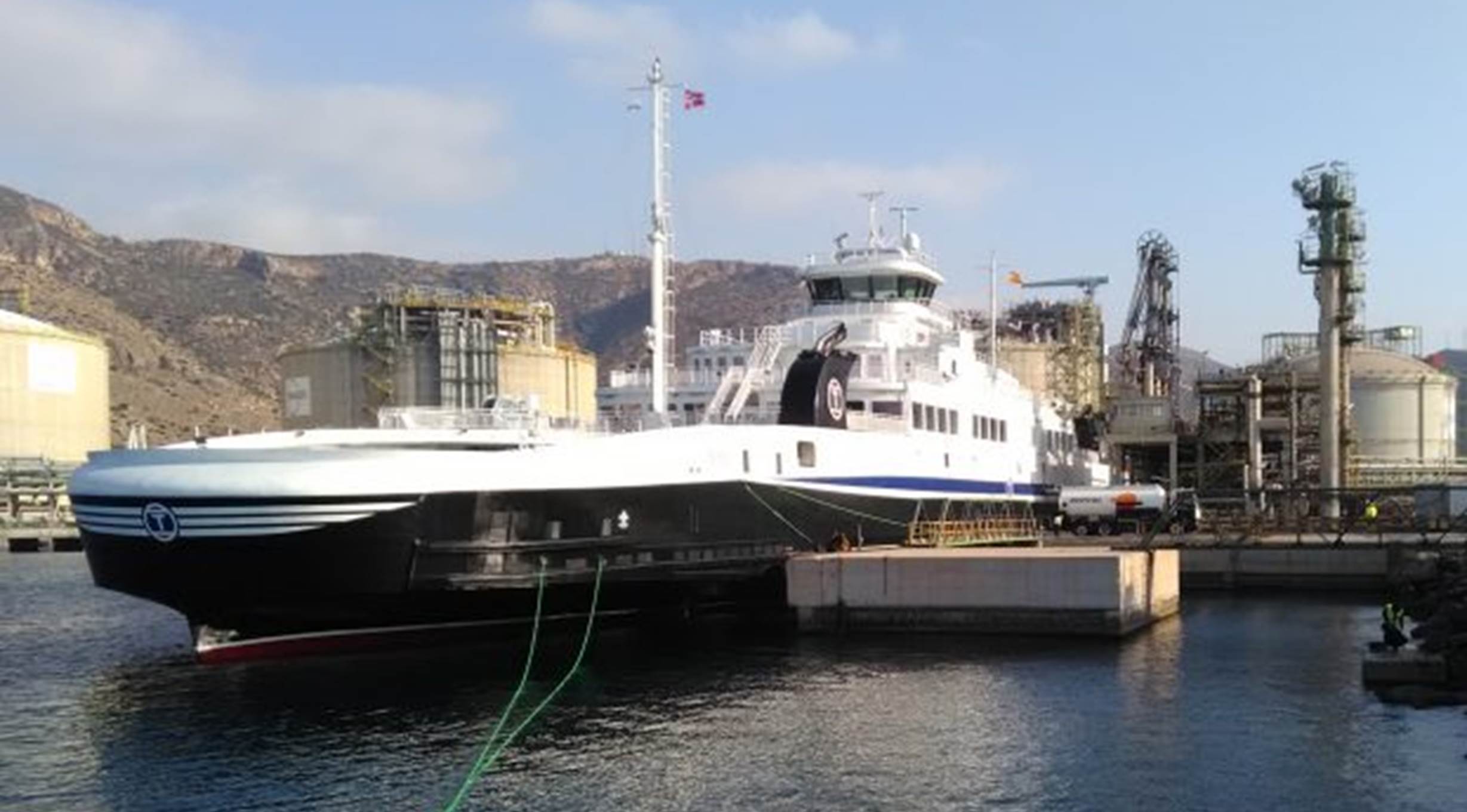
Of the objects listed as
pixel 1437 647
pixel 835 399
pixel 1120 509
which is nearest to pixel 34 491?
pixel 835 399

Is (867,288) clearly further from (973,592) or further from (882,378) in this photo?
(973,592)

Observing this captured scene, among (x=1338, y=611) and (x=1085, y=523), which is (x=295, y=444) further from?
(x=1085, y=523)

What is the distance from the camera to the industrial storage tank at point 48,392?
94.9 m

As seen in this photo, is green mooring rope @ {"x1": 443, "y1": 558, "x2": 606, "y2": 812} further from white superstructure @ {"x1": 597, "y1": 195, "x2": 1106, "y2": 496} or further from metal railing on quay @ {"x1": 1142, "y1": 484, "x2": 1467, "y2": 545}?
metal railing on quay @ {"x1": 1142, "y1": 484, "x2": 1467, "y2": 545}

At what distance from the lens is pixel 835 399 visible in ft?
125

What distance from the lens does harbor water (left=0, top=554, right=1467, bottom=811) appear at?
18828mm

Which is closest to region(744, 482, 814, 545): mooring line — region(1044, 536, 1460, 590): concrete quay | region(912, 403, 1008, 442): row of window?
region(912, 403, 1008, 442): row of window

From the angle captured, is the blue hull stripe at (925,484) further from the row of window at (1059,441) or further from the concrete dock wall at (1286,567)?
the concrete dock wall at (1286,567)

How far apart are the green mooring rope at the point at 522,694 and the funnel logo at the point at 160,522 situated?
24.6 ft

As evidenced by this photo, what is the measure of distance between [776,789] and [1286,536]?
35765mm

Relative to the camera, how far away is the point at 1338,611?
128 feet

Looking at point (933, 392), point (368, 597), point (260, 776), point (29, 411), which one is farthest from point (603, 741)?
point (29, 411)

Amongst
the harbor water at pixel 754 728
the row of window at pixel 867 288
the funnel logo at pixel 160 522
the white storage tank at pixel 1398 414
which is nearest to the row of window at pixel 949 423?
the row of window at pixel 867 288

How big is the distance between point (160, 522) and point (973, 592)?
18.7 metres
